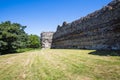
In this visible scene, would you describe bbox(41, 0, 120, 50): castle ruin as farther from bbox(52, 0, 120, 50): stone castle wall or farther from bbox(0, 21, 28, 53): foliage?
bbox(0, 21, 28, 53): foliage

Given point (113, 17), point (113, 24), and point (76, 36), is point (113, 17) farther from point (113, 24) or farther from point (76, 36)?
point (76, 36)

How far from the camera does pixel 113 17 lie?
53.4 ft

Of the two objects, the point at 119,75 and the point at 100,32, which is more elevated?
the point at 100,32

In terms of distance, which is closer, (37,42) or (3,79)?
(3,79)

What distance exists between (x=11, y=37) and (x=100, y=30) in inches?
628

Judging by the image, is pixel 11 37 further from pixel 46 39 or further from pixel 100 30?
pixel 46 39

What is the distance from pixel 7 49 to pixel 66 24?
13811 mm

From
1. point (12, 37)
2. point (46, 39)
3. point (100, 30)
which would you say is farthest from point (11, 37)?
point (46, 39)

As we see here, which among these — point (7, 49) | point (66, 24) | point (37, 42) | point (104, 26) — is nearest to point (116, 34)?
point (104, 26)

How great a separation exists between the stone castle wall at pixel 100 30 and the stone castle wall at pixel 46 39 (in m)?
17.0

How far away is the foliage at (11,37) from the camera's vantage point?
26078 millimetres

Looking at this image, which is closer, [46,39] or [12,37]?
[12,37]

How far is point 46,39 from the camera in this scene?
145 feet

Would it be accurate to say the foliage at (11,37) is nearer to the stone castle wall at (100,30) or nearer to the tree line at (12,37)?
the tree line at (12,37)
